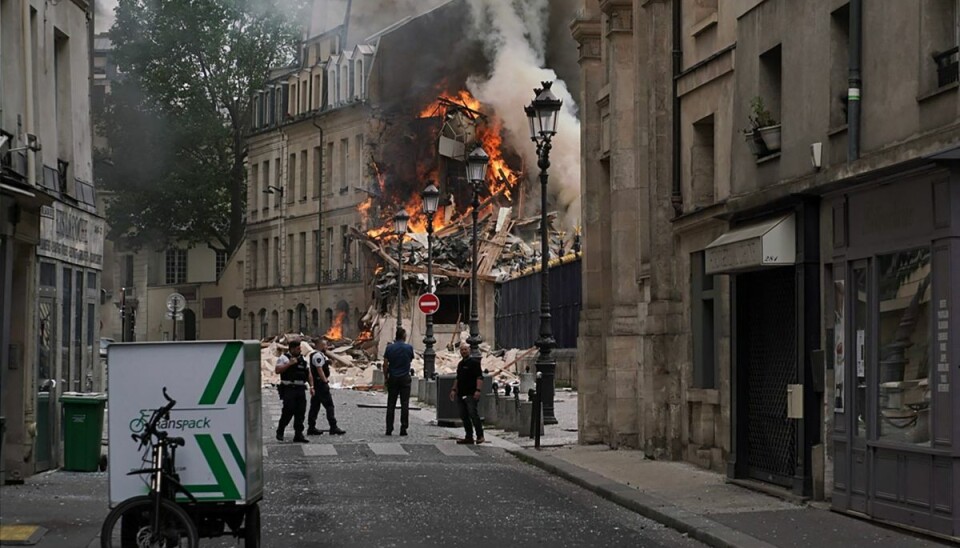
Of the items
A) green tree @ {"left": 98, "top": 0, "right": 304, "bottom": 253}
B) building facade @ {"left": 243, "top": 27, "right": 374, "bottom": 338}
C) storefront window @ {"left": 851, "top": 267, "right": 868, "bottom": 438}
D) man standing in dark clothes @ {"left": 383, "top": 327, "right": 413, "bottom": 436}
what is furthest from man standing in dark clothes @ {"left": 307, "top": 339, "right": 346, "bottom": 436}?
green tree @ {"left": 98, "top": 0, "right": 304, "bottom": 253}

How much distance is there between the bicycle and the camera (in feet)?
38.5

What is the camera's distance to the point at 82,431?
20969mm

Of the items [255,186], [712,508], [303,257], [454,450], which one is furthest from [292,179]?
[712,508]

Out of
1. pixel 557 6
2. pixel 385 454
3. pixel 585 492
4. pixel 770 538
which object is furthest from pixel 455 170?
pixel 770 538

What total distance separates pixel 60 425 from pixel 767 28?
9.64m

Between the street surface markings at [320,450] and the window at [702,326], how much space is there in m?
5.90

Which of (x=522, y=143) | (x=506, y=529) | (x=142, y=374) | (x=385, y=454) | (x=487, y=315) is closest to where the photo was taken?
(x=142, y=374)

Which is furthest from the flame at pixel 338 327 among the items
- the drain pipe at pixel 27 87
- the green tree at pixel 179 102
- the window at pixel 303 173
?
the drain pipe at pixel 27 87

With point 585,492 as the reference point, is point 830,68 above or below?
above

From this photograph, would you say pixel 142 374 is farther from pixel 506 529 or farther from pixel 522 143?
pixel 522 143

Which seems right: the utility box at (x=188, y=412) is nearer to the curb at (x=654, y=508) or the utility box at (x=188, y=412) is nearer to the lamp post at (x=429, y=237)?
the curb at (x=654, y=508)

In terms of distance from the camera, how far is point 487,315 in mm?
64500

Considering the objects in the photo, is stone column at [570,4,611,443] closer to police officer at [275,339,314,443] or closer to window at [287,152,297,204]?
police officer at [275,339,314,443]

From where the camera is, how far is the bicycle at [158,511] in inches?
463
